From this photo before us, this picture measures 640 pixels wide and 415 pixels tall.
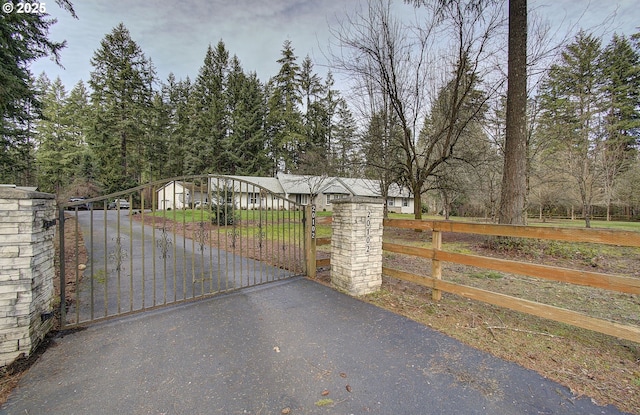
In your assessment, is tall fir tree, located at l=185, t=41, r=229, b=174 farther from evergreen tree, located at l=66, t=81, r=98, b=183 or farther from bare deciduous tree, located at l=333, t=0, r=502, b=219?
bare deciduous tree, located at l=333, t=0, r=502, b=219

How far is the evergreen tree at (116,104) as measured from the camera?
2892 cm

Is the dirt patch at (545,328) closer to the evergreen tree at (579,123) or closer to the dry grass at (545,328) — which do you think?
the dry grass at (545,328)

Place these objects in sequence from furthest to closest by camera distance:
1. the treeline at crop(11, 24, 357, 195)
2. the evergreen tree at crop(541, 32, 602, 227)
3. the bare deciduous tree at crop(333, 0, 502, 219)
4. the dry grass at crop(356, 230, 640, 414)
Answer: the treeline at crop(11, 24, 357, 195)
the evergreen tree at crop(541, 32, 602, 227)
the bare deciduous tree at crop(333, 0, 502, 219)
the dry grass at crop(356, 230, 640, 414)

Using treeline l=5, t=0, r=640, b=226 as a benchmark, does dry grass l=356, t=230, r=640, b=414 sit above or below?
below

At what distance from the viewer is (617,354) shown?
102 inches

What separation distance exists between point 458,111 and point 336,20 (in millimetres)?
4664

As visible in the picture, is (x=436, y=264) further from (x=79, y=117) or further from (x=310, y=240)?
(x=79, y=117)

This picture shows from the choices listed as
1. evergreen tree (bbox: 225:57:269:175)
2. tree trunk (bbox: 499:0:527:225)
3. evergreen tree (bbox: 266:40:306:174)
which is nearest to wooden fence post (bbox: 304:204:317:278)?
tree trunk (bbox: 499:0:527:225)

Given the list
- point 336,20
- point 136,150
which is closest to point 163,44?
point 336,20

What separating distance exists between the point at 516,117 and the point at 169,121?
123ft

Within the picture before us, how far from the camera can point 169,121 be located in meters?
34.5

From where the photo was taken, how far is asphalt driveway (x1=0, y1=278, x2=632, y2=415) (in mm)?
1938

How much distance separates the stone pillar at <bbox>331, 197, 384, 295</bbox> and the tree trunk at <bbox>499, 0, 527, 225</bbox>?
16.2 ft

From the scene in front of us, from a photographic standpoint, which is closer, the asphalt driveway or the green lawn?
the asphalt driveway
